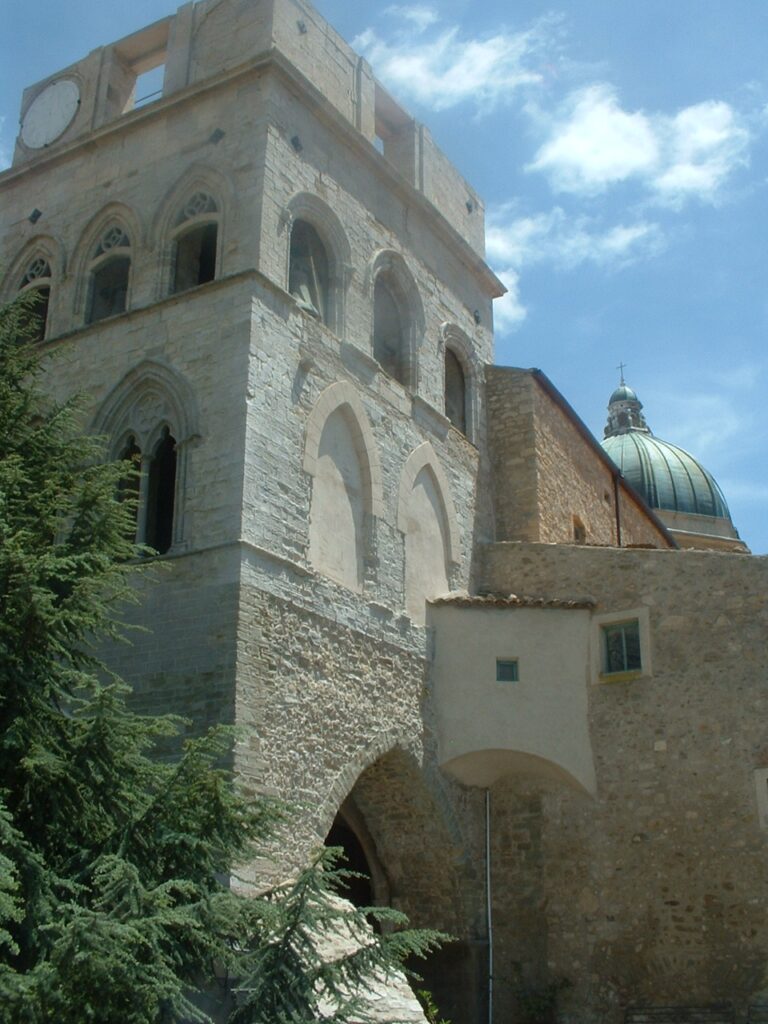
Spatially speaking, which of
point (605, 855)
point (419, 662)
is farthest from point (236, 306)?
point (605, 855)

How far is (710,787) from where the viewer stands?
15109mm

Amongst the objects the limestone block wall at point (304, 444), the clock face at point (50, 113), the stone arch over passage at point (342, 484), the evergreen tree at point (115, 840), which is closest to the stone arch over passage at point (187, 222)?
the limestone block wall at point (304, 444)

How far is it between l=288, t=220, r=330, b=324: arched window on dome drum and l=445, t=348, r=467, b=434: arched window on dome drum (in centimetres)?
328

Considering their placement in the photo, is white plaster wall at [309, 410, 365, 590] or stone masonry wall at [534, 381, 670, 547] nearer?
white plaster wall at [309, 410, 365, 590]

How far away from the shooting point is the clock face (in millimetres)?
19141

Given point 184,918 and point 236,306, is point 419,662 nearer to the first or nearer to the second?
point 236,306

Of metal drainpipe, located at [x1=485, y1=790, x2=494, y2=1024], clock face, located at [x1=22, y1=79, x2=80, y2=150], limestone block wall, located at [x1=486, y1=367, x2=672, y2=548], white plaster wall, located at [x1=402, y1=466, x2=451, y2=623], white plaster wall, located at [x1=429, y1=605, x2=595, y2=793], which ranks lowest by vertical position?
metal drainpipe, located at [x1=485, y1=790, x2=494, y2=1024]

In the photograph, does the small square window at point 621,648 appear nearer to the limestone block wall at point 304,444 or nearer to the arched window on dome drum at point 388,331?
→ the limestone block wall at point 304,444

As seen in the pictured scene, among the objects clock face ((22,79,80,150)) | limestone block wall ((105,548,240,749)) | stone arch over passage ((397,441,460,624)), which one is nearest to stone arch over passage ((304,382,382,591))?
stone arch over passage ((397,441,460,624))

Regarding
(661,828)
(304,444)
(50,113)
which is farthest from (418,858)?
(50,113)

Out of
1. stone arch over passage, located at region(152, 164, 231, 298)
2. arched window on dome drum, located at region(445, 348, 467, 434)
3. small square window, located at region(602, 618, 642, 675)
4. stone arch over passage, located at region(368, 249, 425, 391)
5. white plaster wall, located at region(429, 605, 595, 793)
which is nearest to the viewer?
white plaster wall, located at region(429, 605, 595, 793)

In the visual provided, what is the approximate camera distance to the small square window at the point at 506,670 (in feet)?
54.3

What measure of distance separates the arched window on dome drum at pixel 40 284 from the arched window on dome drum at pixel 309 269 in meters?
3.72

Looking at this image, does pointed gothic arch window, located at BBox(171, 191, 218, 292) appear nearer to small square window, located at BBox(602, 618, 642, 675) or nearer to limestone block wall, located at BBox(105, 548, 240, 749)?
limestone block wall, located at BBox(105, 548, 240, 749)
